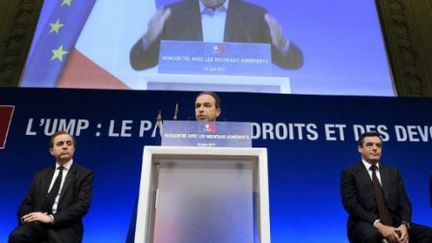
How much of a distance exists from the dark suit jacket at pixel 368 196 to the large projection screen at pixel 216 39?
1.77 meters

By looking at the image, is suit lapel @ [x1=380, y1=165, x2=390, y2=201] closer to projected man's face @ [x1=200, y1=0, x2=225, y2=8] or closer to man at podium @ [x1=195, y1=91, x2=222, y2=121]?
man at podium @ [x1=195, y1=91, x2=222, y2=121]

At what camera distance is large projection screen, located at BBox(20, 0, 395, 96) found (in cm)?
447

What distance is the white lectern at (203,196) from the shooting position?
6.65 feet

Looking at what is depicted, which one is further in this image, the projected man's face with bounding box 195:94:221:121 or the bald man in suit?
the projected man's face with bounding box 195:94:221:121

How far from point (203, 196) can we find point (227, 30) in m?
2.86

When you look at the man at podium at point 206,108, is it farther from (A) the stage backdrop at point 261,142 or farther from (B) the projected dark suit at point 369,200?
(A) the stage backdrop at point 261,142

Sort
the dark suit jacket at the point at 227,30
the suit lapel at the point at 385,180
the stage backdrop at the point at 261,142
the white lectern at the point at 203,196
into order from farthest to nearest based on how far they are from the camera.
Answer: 1. the dark suit jacket at the point at 227,30
2. the stage backdrop at the point at 261,142
3. the suit lapel at the point at 385,180
4. the white lectern at the point at 203,196

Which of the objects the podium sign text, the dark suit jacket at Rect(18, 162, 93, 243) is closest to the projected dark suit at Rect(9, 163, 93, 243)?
the dark suit jacket at Rect(18, 162, 93, 243)

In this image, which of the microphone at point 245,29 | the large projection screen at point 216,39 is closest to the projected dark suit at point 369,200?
the large projection screen at point 216,39

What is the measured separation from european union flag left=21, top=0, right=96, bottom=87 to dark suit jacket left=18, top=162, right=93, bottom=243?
6.53ft

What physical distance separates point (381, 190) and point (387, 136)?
5.16ft

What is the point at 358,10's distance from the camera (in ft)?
16.3

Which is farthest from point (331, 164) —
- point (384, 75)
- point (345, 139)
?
point (384, 75)

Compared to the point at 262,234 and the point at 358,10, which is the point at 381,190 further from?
the point at 358,10
